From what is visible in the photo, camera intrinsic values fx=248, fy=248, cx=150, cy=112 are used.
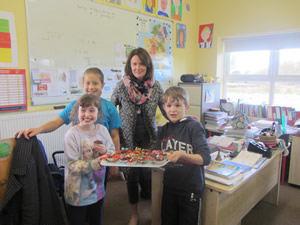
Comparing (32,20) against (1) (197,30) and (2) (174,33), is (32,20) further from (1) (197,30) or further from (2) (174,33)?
(1) (197,30)

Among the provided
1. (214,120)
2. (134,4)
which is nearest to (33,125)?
(134,4)

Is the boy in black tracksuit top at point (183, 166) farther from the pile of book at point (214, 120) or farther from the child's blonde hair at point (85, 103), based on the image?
the pile of book at point (214, 120)

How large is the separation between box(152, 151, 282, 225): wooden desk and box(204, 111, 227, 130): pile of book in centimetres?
126

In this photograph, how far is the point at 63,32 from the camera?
102 inches

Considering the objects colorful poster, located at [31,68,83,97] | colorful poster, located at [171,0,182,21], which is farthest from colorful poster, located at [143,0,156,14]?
colorful poster, located at [31,68,83,97]

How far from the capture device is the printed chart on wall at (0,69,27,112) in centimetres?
222

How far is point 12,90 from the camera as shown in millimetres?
2283

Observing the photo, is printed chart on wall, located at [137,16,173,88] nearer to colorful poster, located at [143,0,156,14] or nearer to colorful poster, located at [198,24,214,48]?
colorful poster, located at [143,0,156,14]

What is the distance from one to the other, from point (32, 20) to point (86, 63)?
2.25 feet

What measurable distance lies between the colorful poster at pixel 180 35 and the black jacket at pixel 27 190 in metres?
3.09

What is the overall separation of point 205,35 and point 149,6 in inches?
48.6

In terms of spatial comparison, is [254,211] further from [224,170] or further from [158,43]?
[158,43]

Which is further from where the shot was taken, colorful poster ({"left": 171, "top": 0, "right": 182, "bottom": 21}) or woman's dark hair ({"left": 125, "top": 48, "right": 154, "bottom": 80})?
colorful poster ({"left": 171, "top": 0, "right": 182, "bottom": 21})

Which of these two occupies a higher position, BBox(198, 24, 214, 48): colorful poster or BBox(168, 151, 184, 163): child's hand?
BBox(198, 24, 214, 48): colorful poster
